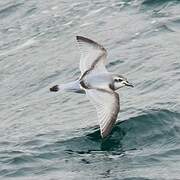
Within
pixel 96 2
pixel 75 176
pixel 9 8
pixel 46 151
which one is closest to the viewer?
pixel 75 176

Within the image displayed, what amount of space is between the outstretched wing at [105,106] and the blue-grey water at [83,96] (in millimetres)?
586

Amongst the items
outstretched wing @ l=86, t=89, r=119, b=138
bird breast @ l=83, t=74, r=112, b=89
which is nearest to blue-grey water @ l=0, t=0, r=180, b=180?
outstretched wing @ l=86, t=89, r=119, b=138

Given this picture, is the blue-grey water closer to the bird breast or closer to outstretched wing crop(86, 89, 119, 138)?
outstretched wing crop(86, 89, 119, 138)

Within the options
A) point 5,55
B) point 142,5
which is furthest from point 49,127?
point 142,5

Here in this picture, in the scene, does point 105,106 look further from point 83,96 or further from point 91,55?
point 83,96

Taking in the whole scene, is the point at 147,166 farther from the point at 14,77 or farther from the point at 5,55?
the point at 5,55

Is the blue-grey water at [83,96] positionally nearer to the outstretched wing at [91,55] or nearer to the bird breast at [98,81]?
the bird breast at [98,81]

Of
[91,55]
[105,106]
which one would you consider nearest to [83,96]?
[91,55]

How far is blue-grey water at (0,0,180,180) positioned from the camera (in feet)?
43.0

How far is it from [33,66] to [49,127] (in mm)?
4568

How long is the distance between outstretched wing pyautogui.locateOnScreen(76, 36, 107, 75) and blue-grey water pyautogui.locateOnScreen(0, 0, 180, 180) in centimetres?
112

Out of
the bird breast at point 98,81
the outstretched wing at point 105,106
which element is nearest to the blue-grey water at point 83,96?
the outstretched wing at point 105,106

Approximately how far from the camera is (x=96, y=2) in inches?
892

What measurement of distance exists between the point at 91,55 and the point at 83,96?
77.1 inches
